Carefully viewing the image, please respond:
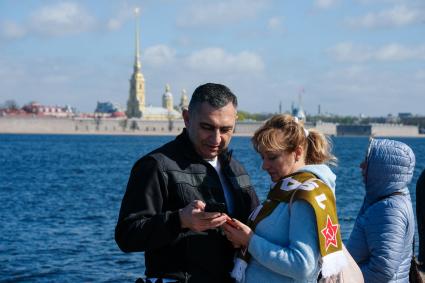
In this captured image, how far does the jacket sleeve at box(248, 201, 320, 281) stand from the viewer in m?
2.87

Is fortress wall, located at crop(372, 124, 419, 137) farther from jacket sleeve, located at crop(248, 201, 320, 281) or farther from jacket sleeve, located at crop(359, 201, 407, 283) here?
jacket sleeve, located at crop(248, 201, 320, 281)

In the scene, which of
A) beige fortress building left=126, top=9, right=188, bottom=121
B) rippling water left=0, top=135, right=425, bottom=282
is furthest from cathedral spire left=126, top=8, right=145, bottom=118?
rippling water left=0, top=135, right=425, bottom=282

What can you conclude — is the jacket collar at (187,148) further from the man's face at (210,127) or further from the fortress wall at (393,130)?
the fortress wall at (393,130)

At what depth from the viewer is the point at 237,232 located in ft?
9.86

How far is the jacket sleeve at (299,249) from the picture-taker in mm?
2865

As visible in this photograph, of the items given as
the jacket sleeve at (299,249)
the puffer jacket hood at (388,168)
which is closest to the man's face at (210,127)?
the jacket sleeve at (299,249)

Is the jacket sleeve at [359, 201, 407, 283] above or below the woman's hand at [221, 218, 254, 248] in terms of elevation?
below

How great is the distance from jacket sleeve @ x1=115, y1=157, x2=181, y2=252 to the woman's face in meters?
0.46

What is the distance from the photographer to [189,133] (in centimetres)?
331

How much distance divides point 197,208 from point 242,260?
0.37m

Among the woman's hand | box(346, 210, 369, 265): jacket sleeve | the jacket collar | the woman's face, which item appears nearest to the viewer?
the woman's hand

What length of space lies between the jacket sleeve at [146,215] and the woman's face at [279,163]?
0.46 m

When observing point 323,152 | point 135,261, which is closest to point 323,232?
point 323,152

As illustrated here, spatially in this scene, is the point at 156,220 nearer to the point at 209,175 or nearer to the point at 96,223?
the point at 209,175
